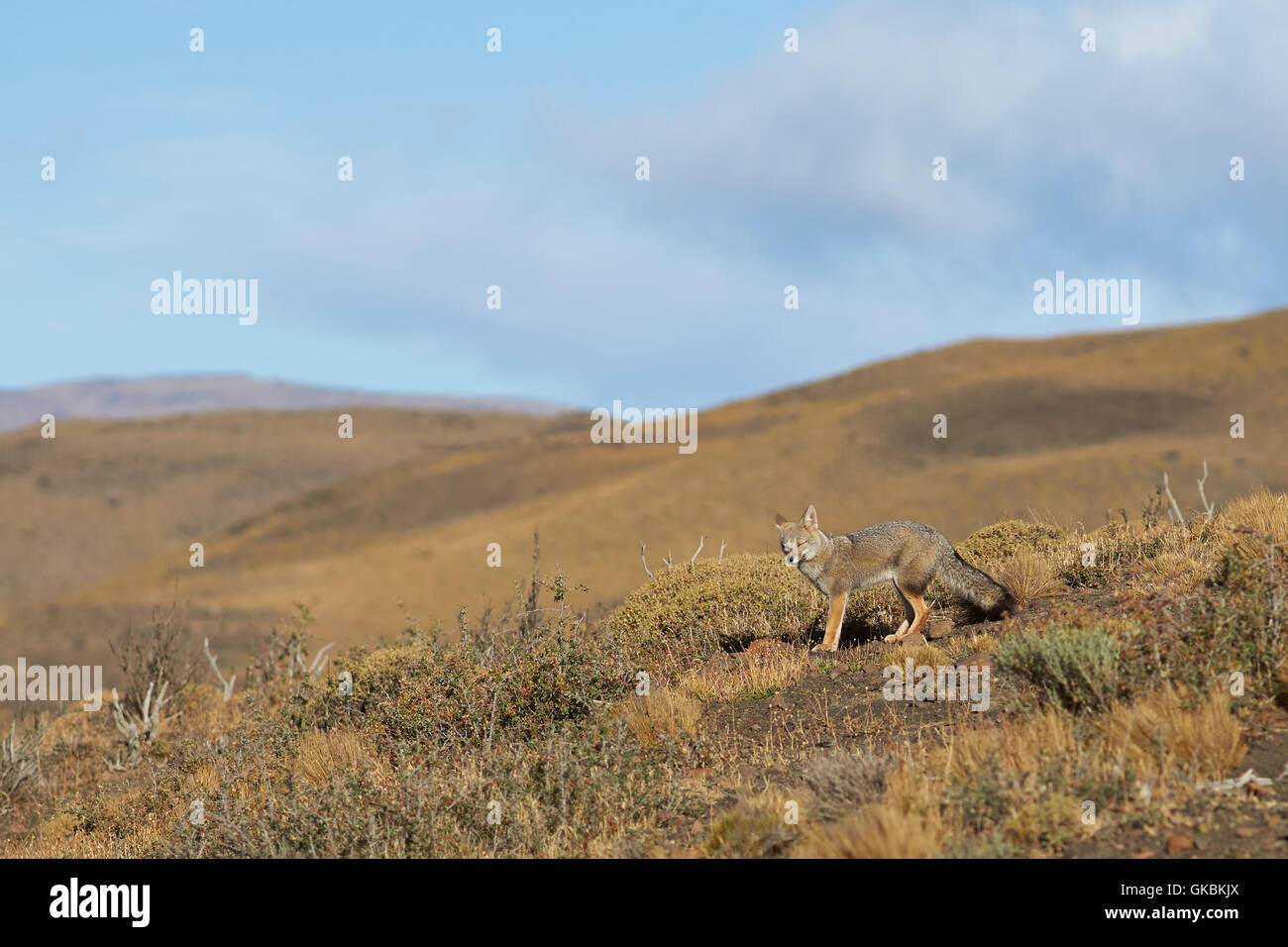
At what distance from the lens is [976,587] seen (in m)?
9.61

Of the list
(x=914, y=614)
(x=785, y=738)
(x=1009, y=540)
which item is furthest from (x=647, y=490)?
(x=785, y=738)

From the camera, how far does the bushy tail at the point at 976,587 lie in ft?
31.4

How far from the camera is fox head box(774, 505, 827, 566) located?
952cm

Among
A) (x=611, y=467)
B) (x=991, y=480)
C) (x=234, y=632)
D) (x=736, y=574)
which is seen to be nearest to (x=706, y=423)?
(x=611, y=467)

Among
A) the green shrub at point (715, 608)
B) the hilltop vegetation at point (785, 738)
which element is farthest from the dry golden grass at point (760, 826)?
the green shrub at point (715, 608)

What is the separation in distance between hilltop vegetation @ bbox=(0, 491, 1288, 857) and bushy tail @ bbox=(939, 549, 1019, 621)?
0.70 ft

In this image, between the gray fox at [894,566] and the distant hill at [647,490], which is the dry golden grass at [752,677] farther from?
the distant hill at [647,490]

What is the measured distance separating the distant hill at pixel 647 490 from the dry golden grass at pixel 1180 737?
7.35 m

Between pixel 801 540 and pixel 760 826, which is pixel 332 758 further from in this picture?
pixel 760 826

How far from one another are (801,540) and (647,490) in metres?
33.3
